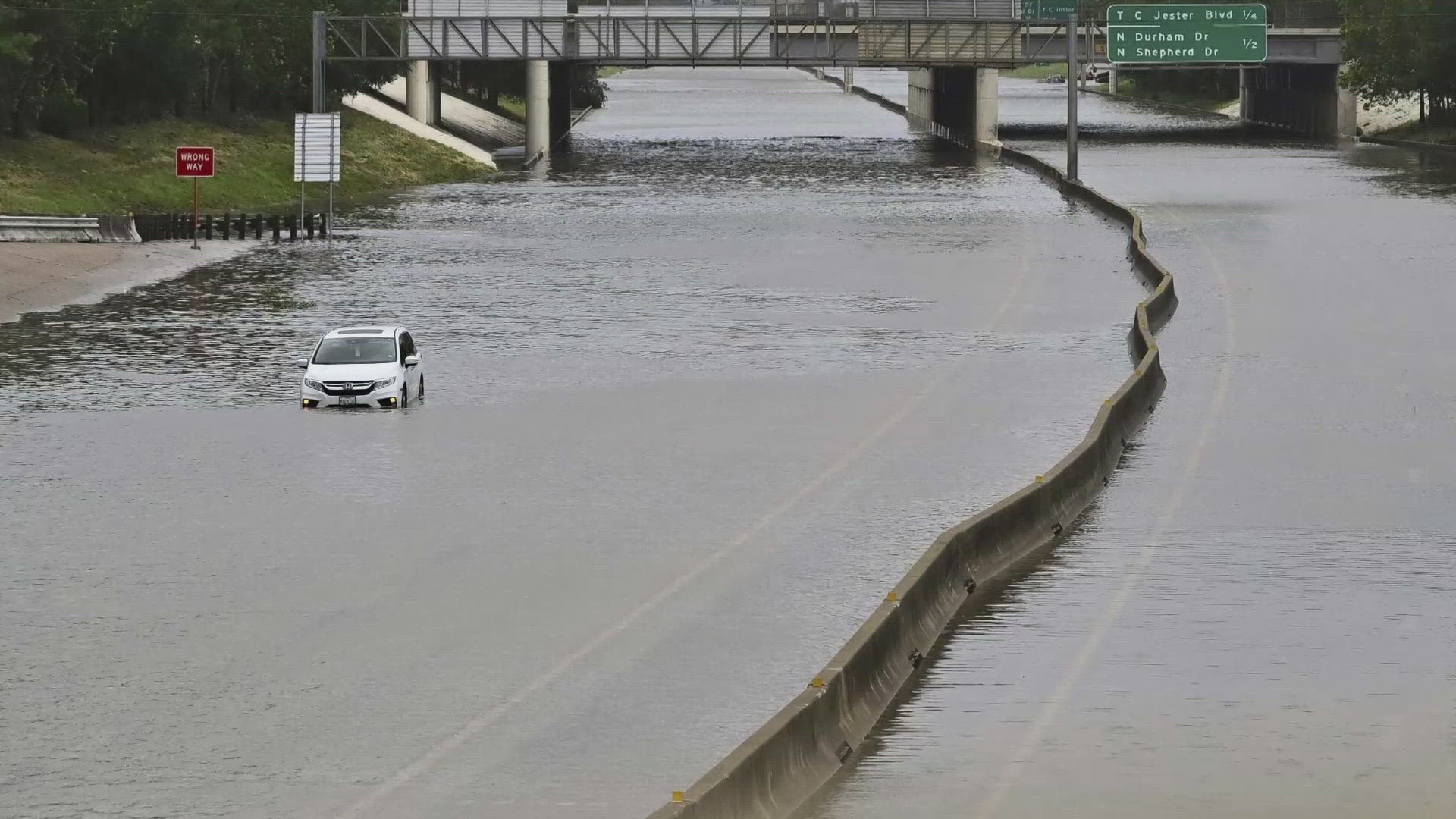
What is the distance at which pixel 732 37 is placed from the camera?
114688mm

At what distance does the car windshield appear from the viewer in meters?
37.8

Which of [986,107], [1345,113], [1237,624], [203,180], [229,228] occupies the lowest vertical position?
[1237,624]

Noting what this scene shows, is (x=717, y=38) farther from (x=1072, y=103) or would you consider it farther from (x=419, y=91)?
(x=1072, y=103)

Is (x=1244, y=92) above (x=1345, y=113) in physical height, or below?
above

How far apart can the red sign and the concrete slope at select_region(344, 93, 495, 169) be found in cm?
3959

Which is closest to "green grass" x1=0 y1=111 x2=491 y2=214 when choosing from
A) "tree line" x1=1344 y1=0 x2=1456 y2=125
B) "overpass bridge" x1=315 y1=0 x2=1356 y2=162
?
"overpass bridge" x1=315 y1=0 x2=1356 y2=162

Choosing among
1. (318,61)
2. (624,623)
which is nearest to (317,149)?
(318,61)

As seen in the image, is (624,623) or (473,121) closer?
(624,623)

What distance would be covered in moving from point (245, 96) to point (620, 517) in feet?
280

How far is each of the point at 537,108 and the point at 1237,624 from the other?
95.2 m

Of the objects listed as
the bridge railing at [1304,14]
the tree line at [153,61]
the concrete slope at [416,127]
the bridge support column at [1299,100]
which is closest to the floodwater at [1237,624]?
the tree line at [153,61]

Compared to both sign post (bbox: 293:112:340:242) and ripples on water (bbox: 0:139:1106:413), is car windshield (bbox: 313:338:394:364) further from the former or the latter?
sign post (bbox: 293:112:340:242)

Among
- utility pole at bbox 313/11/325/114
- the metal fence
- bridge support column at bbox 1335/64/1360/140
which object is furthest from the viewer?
bridge support column at bbox 1335/64/1360/140

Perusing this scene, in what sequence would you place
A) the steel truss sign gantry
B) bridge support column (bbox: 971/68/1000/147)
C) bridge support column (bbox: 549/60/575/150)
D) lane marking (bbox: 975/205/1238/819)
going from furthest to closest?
1. bridge support column (bbox: 549/60/575/150)
2. bridge support column (bbox: 971/68/1000/147)
3. the steel truss sign gantry
4. lane marking (bbox: 975/205/1238/819)
